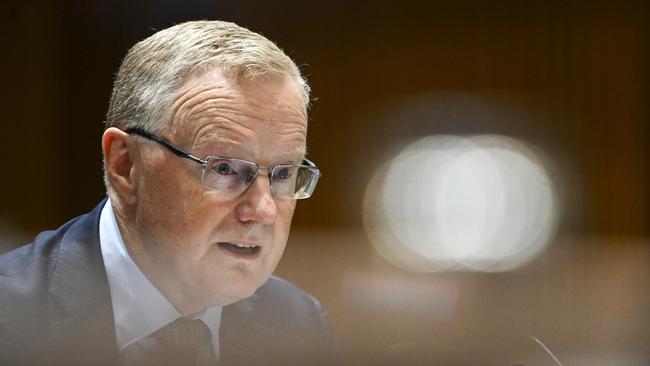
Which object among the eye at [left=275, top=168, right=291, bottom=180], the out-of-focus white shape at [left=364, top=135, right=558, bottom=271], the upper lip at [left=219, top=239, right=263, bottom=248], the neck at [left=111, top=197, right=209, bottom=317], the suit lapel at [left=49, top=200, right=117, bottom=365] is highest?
the out-of-focus white shape at [left=364, top=135, right=558, bottom=271]

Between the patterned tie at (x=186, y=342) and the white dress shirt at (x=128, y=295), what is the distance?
0.01 m

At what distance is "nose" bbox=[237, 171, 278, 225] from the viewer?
0.69m

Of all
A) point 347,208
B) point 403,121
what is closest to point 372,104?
point 403,121

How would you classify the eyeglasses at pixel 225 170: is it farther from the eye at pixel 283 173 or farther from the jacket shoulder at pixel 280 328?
the jacket shoulder at pixel 280 328

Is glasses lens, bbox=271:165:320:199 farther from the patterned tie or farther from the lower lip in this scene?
the patterned tie

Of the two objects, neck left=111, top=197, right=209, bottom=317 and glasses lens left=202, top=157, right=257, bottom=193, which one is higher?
glasses lens left=202, top=157, right=257, bottom=193

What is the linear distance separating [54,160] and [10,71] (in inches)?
4.6

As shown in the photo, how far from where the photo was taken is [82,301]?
0.71m

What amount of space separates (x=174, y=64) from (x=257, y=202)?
0.48ft

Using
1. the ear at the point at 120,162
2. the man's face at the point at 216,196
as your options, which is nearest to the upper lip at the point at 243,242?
the man's face at the point at 216,196

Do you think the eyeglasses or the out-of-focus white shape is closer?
the eyeglasses

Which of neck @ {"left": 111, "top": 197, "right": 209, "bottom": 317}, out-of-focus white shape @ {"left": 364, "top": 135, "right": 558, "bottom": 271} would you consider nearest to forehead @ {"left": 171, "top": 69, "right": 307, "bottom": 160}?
neck @ {"left": 111, "top": 197, "right": 209, "bottom": 317}

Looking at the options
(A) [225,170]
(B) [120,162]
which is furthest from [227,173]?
(B) [120,162]

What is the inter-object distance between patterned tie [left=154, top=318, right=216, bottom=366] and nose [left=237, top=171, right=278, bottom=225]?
5.4 inches
